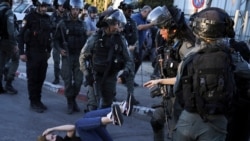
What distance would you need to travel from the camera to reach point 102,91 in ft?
19.3

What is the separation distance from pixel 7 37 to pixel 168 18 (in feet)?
13.6

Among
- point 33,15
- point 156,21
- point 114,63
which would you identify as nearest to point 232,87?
point 156,21

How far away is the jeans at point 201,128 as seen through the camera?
10.9 ft

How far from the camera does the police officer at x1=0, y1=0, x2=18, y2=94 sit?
7.60m

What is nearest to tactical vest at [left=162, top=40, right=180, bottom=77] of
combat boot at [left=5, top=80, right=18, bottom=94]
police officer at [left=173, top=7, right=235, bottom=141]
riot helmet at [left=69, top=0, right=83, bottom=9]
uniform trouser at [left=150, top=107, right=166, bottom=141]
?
uniform trouser at [left=150, top=107, right=166, bottom=141]

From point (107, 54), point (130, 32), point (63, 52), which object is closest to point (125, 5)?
point (130, 32)

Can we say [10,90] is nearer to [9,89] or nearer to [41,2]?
[9,89]

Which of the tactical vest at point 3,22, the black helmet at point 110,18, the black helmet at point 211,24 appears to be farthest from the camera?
the tactical vest at point 3,22

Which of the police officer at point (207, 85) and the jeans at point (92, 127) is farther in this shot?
the jeans at point (92, 127)

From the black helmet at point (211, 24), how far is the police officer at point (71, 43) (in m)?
3.76

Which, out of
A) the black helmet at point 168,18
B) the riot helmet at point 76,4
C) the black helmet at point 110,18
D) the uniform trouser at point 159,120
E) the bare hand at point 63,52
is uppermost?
the black helmet at point 168,18

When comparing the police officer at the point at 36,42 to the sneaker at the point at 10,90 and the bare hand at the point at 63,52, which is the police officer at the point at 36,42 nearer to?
the bare hand at the point at 63,52

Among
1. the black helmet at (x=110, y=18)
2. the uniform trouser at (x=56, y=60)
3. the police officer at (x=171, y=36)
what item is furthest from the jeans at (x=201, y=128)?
the uniform trouser at (x=56, y=60)

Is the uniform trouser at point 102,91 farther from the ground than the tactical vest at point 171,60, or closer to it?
closer to it
